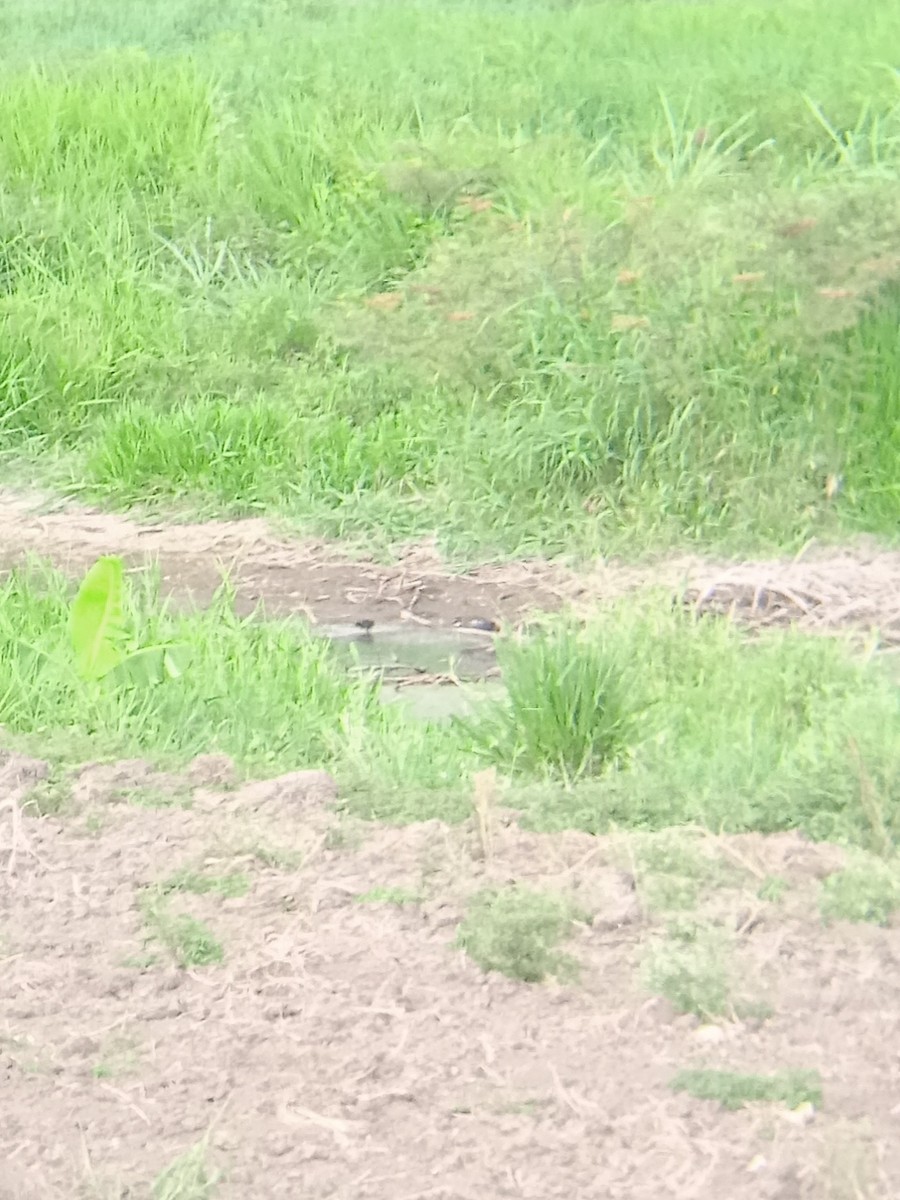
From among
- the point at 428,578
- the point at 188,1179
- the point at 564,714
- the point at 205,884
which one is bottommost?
the point at 428,578

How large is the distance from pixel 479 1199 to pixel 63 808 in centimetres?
139

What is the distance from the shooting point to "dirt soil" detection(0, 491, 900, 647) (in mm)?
5148

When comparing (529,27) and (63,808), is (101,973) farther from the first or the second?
(529,27)

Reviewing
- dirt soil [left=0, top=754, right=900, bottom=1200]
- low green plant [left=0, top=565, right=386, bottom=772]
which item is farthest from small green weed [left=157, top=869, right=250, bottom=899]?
low green plant [left=0, top=565, right=386, bottom=772]

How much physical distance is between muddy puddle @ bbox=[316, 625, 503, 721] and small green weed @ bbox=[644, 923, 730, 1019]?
185 cm

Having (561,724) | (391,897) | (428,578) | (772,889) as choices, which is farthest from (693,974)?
(428,578)

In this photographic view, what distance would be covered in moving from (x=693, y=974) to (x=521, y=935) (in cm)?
27

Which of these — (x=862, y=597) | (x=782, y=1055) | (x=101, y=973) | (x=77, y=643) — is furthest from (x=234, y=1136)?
(x=862, y=597)

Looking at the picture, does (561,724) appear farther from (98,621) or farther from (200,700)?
(98,621)

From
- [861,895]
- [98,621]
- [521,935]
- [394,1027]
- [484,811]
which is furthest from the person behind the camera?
[98,621]

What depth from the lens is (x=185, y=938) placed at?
2.58 metres

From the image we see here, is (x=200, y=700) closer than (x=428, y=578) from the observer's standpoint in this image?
Yes

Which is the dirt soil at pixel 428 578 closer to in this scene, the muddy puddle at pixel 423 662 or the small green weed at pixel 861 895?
the muddy puddle at pixel 423 662

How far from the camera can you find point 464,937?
8.37ft
